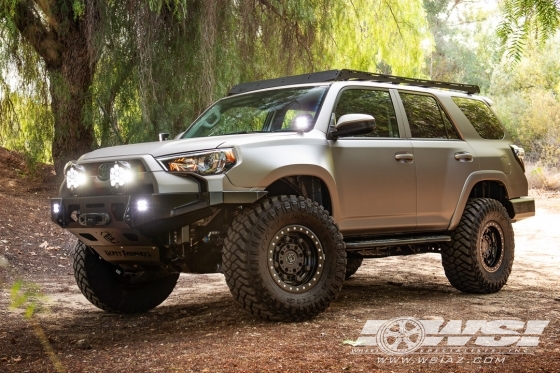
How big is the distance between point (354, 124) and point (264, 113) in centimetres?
101

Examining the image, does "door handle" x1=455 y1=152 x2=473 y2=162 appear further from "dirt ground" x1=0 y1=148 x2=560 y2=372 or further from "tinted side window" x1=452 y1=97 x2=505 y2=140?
"dirt ground" x1=0 y1=148 x2=560 y2=372

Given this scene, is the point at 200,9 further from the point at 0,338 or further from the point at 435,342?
the point at 435,342

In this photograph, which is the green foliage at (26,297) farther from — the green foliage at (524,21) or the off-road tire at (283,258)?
the green foliage at (524,21)

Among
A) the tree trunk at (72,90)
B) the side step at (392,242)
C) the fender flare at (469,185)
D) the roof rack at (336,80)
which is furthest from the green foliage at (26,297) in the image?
the fender flare at (469,185)

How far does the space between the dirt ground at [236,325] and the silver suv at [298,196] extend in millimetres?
350

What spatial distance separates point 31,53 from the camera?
12430mm

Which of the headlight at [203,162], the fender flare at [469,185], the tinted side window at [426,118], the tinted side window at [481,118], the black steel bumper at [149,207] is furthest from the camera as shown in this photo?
the tinted side window at [481,118]


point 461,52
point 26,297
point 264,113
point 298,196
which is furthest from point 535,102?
point 298,196

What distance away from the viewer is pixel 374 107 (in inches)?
284

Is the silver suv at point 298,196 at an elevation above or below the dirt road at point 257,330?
above

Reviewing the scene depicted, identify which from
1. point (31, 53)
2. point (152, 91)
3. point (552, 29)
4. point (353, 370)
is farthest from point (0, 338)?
point (31, 53)

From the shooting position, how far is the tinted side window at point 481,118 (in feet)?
27.3

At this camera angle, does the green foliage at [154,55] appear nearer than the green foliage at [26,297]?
No

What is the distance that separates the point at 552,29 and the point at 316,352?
2462 mm
